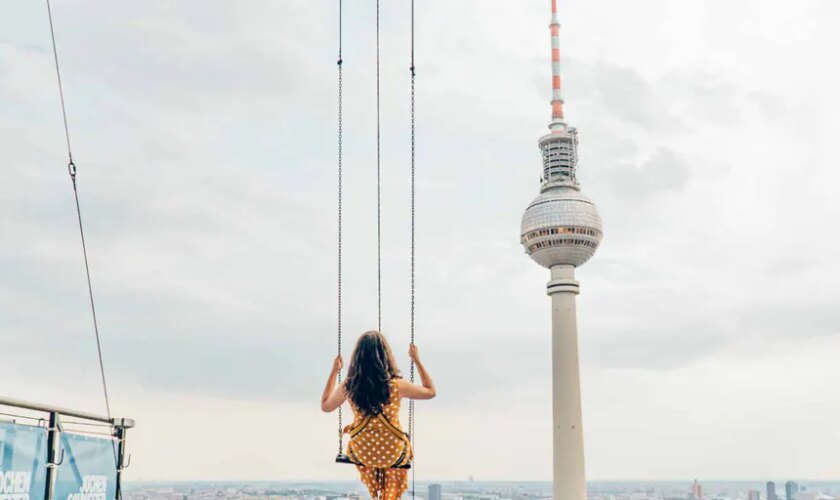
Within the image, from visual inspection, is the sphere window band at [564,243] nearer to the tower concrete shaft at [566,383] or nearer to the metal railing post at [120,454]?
the tower concrete shaft at [566,383]

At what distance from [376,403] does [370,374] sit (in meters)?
0.17

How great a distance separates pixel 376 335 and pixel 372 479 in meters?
0.88

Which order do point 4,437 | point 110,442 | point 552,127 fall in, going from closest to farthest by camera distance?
1. point 4,437
2. point 110,442
3. point 552,127

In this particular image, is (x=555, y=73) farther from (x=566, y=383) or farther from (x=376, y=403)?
(x=376, y=403)

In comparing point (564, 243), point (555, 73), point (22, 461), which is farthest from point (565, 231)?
point (22, 461)

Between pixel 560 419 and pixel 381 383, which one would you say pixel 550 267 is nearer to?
pixel 560 419

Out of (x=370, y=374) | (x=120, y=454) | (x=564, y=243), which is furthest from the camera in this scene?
(x=564, y=243)

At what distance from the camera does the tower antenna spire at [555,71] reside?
8750 cm

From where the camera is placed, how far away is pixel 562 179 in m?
82.7

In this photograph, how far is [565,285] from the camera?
7956 centimetres

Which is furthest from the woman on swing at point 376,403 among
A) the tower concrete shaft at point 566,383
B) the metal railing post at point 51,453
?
the tower concrete shaft at point 566,383

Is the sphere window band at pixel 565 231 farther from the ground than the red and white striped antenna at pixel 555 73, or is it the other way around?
the red and white striped antenna at pixel 555 73

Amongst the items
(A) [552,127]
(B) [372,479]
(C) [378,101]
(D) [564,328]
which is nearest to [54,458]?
(B) [372,479]

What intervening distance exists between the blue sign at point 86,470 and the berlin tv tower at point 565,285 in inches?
2918
